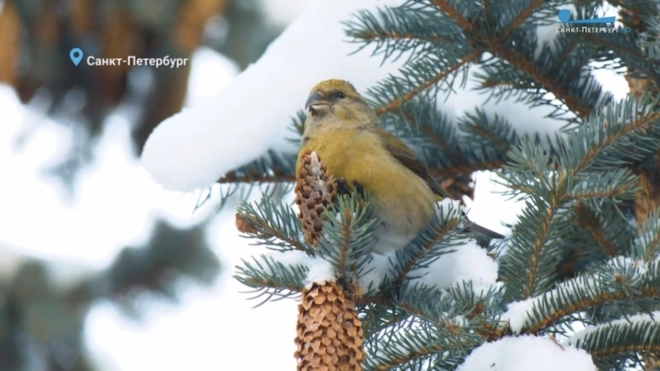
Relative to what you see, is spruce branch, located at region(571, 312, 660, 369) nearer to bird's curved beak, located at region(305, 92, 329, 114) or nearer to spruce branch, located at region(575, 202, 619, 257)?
spruce branch, located at region(575, 202, 619, 257)

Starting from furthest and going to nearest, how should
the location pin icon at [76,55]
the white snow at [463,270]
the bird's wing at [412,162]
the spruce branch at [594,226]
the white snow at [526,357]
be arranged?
the location pin icon at [76,55] → the bird's wing at [412,162] → the spruce branch at [594,226] → the white snow at [463,270] → the white snow at [526,357]

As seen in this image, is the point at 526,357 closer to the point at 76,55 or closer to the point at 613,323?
the point at 613,323

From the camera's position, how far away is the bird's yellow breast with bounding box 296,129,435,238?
2586mm

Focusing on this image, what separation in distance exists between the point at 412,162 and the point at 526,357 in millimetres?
1019

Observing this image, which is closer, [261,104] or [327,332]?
[327,332]

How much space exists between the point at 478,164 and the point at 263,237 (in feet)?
2.91

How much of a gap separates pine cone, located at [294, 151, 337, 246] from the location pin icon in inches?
194

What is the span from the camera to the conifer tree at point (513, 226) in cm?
198

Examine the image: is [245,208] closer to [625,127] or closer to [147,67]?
[625,127]

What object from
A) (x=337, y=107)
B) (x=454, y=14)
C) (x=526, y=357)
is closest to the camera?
(x=526, y=357)

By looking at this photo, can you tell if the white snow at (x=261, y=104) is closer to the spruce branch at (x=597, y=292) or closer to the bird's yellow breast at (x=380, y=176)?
the bird's yellow breast at (x=380, y=176)

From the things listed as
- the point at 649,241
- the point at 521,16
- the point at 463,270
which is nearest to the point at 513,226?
the point at 463,270

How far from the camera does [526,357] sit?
1.89 metres

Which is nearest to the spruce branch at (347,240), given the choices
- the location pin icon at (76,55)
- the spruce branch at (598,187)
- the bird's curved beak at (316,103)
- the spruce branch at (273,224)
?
the spruce branch at (273,224)
